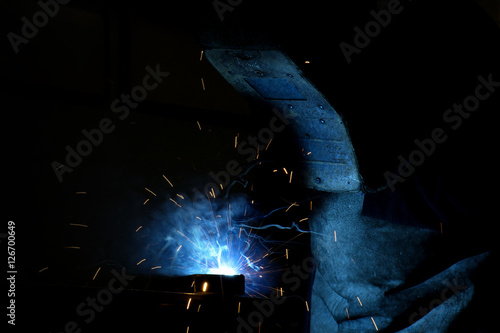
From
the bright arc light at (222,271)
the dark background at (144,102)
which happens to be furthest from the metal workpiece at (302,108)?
the bright arc light at (222,271)

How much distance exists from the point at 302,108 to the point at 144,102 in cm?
153

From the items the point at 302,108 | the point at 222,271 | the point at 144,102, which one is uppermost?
the point at 302,108

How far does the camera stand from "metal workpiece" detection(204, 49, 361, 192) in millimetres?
2842

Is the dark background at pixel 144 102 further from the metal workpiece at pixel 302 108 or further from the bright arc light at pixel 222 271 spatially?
the bright arc light at pixel 222 271

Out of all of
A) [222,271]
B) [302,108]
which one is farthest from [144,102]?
[222,271]

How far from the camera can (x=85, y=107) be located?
3.29m

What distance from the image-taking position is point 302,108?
11.1 feet

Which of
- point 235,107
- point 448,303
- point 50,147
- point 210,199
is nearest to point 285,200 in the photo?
point 210,199

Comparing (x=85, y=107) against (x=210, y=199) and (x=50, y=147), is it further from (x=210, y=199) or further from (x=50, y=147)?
(x=210, y=199)

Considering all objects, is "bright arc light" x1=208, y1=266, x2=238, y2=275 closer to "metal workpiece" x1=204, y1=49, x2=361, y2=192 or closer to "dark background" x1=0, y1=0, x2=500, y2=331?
"dark background" x1=0, y1=0, x2=500, y2=331

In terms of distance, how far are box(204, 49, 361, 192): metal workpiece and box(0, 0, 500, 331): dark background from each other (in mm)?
119

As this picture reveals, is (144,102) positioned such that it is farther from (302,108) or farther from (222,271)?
(222,271)

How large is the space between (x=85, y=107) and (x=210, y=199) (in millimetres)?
1523

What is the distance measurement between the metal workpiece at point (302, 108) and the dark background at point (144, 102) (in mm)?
119
